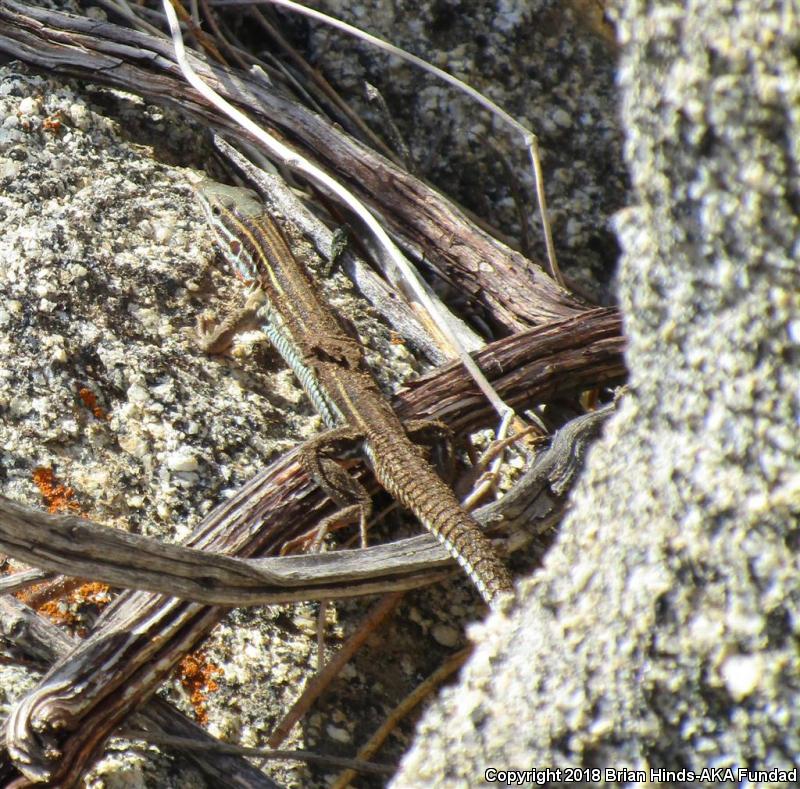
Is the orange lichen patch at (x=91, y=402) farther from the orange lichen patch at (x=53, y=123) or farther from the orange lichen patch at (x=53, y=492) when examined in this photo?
the orange lichen patch at (x=53, y=123)

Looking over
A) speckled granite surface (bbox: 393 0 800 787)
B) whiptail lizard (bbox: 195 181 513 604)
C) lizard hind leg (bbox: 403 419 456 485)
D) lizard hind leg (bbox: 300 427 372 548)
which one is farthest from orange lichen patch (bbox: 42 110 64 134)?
speckled granite surface (bbox: 393 0 800 787)

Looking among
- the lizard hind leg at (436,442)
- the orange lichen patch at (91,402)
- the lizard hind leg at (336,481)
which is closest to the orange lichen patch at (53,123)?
the orange lichen patch at (91,402)

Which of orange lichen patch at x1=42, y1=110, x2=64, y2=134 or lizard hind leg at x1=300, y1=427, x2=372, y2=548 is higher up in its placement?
orange lichen patch at x1=42, y1=110, x2=64, y2=134

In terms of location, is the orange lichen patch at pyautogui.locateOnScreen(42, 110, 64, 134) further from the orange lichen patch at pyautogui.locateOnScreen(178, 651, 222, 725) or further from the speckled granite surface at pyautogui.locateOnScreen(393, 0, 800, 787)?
the speckled granite surface at pyautogui.locateOnScreen(393, 0, 800, 787)

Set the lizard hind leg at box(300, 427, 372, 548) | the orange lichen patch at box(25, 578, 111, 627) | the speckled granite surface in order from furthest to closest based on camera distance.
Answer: the lizard hind leg at box(300, 427, 372, 548)
the orange lichen patch at box(25, 578, 111, 627)
the speckled granite surface

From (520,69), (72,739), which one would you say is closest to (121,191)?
(520,69)

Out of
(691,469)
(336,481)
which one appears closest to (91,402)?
(336,481)
